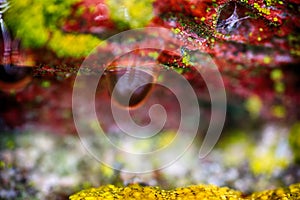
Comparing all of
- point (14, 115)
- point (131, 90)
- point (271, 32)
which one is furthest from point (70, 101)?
point (271, 32)

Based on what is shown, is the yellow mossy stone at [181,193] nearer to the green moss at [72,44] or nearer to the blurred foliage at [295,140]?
the blurred foliage at [295,140]

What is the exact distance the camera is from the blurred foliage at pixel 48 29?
2.22 metres

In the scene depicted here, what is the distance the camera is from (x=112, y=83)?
7.77 ft

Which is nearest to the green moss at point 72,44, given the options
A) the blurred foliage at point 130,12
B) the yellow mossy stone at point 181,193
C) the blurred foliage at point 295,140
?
the blurred foliage at point 130,12

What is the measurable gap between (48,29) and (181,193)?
4.70ft

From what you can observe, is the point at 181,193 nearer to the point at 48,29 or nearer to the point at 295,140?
the point at 295,140

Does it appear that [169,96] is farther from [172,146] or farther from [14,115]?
[14,115]

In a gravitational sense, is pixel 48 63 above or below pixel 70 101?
above

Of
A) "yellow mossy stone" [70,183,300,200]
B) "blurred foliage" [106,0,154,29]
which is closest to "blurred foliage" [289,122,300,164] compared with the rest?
"yellow mossy stone" [70,183,300,200]

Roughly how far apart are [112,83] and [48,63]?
46cm

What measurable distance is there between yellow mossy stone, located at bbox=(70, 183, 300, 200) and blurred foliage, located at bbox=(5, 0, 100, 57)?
95 centimetres

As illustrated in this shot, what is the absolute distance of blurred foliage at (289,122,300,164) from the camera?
105 inches

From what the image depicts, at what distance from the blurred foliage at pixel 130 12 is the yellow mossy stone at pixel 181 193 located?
1.12 meters

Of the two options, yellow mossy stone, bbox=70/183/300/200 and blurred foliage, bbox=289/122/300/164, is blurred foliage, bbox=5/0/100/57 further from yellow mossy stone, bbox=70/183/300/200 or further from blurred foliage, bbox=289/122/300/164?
blurred foliage, bbox=289/122/300/164
